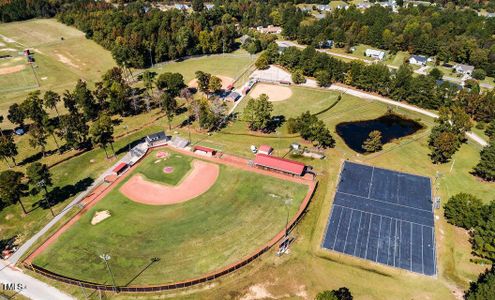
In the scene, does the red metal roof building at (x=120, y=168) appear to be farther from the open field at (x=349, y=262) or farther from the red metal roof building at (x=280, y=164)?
the red metal roof building at (x=280, y=164)

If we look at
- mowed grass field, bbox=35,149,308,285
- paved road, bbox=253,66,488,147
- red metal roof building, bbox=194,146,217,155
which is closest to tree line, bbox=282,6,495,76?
paved road, bbox=253,66,488,147

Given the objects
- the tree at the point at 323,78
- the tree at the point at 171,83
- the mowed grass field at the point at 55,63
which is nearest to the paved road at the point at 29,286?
the mowed grass field at the point at 55,63

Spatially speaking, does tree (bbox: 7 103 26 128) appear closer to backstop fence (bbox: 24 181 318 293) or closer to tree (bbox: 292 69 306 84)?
backstop fence (bbox: 24 181 318 293)

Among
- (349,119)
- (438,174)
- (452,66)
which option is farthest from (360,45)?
(438,174)

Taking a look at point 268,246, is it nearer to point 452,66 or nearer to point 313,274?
point 313,274

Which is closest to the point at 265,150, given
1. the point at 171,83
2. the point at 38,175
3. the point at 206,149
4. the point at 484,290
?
the point at 206,149
